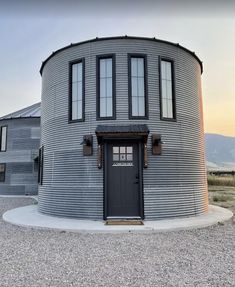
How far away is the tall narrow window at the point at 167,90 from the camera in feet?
25.1

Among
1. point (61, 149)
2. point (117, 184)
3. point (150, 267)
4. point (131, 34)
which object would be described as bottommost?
point (150, 267)

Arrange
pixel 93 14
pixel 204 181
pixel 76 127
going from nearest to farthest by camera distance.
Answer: pixel 93 14 → pixel 76 127 → pixel 204 181

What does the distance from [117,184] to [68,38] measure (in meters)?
4.63

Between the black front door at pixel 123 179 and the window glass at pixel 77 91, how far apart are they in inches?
Result: 53.6

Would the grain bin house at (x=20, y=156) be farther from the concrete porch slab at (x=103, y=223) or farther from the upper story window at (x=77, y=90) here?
the upper story window at (x=77, y=90)

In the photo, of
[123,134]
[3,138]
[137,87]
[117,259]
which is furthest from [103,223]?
[3,138]

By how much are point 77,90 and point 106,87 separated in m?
0.92

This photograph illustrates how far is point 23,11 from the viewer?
394cm

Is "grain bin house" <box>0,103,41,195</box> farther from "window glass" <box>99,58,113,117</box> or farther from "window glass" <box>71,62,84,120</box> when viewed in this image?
"window glass" <box>99,58,113,117</box>

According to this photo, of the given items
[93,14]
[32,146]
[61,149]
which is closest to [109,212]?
[61,149]

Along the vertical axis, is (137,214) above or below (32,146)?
below

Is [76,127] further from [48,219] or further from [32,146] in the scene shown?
[32,146]

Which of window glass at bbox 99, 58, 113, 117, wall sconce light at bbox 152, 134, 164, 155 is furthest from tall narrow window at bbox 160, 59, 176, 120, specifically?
window glass at bbox 99, 58, 113, 117

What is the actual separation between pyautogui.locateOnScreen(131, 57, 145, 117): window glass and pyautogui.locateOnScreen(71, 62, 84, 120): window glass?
1507 mm
